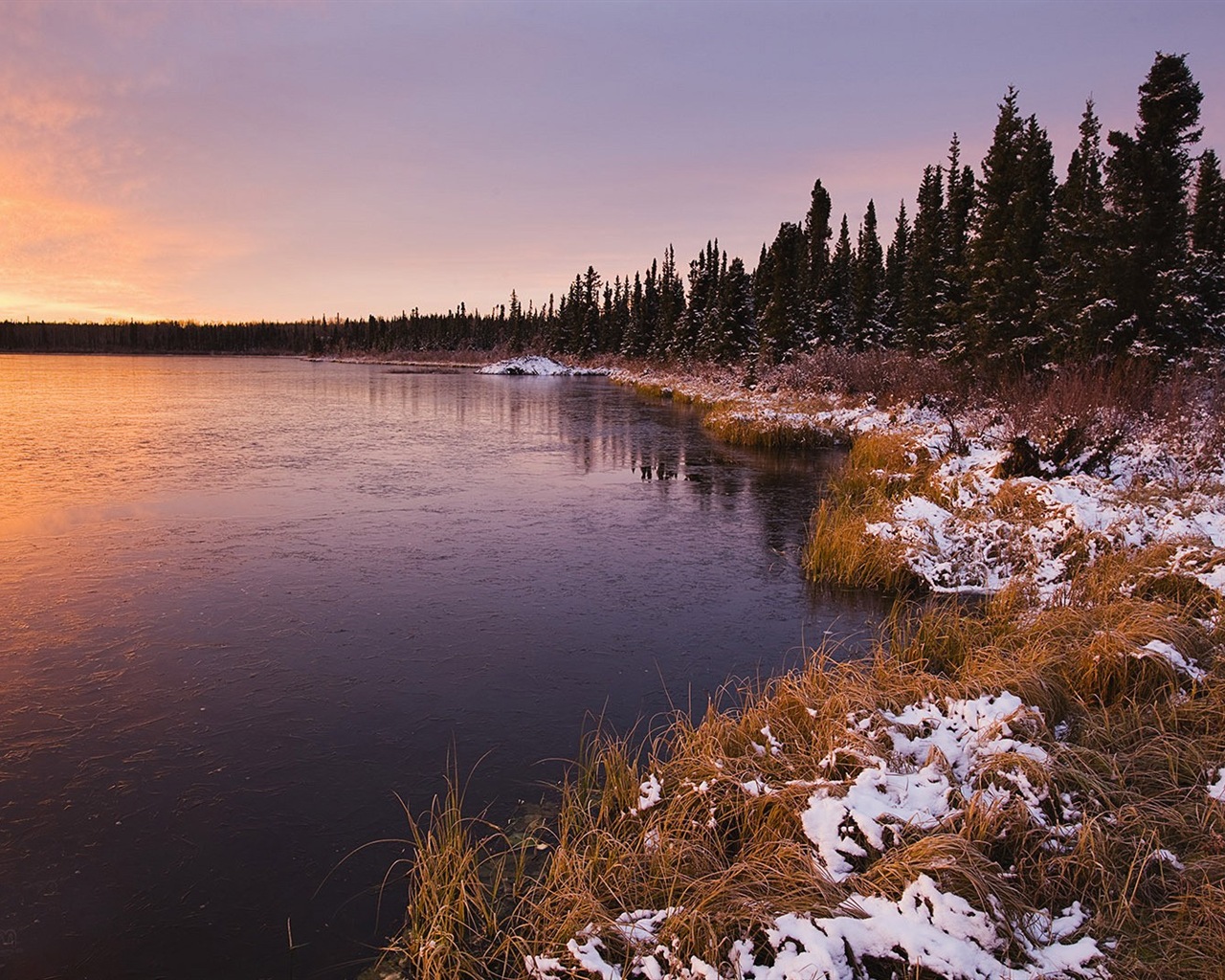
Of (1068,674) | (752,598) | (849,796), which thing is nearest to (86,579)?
(752,598)

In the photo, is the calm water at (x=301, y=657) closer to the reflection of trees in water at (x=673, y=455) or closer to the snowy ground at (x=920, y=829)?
the reflection of trees in water at (x=673, y=455)

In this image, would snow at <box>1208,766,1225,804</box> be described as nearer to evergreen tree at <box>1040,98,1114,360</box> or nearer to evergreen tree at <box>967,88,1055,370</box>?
evergreen tree at <box>1040,98,1114,360</box>

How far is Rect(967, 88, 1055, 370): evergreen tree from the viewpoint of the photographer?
23328 mm

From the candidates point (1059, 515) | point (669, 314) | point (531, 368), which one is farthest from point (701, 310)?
point (1059, 515)

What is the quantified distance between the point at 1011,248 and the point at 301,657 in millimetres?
24265

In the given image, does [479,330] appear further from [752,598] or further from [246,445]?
[752,598]

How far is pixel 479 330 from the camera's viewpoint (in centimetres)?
12925

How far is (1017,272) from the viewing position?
23469 mm

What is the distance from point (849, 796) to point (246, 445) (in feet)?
→ 66.3

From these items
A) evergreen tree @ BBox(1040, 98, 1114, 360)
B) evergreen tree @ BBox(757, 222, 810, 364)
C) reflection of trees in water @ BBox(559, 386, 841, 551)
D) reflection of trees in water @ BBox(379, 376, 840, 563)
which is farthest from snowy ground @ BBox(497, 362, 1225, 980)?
evergreen tree @ BBox(757, 222, 810, 364)

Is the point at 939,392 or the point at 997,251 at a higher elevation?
the point at 997,251

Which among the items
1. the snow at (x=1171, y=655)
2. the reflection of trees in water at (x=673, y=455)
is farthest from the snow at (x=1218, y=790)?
the reflection of trees in water at (x=673, y=455)

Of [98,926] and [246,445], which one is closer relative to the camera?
[98,926]

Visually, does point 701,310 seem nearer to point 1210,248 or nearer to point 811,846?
point 1210,248
